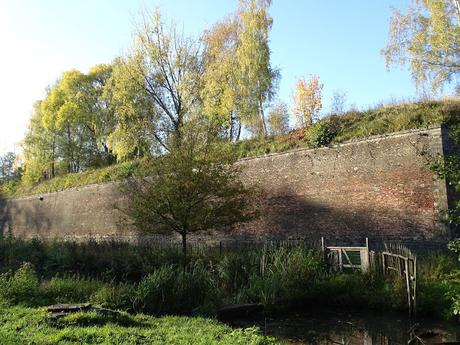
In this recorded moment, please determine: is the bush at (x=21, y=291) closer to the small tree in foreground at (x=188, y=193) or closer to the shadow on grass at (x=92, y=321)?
the shadow on grass at (x=92, y=321)

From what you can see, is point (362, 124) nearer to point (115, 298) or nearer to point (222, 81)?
point (222, 81)

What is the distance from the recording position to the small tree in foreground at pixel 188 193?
1382 cm

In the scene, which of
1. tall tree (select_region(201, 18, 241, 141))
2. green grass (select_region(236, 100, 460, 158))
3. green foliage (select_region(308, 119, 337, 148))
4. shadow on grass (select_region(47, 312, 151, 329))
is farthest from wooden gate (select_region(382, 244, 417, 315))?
tall tree (select_region(201, 18, 241, 141))

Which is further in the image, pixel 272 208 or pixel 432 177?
pixel 272 208

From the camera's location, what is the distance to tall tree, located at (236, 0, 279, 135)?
26.5m

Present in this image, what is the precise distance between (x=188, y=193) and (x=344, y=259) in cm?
517

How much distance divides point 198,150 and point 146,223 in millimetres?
3022

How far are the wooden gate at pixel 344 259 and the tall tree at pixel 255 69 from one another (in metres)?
14.3

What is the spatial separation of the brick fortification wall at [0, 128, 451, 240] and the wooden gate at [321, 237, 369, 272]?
3425 millimetres

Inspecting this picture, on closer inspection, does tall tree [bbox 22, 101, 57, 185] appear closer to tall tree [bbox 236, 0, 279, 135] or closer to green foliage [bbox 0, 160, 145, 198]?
green foliage [bbox 0, 160, 145, 198]

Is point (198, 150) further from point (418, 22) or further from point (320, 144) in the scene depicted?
point (418, 22)

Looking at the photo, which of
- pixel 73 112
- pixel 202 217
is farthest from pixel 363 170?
pixel 73 112

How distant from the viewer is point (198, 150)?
1499 cm

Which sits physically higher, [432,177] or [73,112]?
[73,112]
